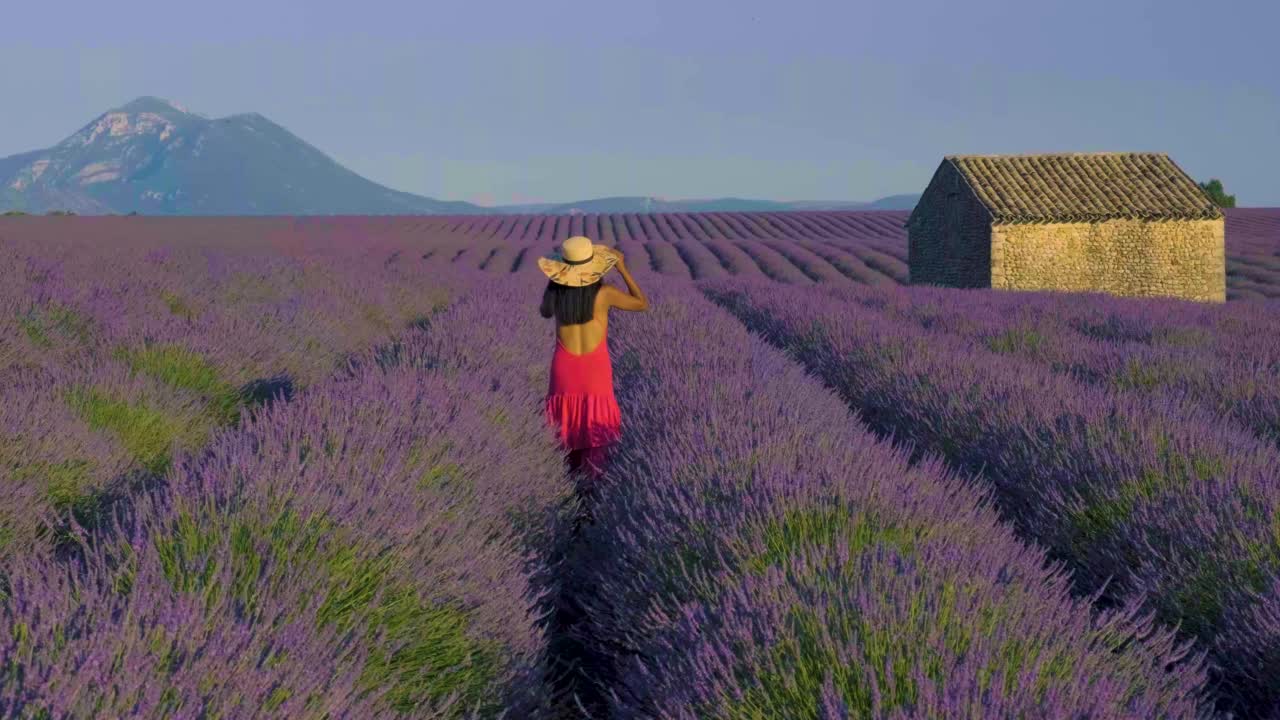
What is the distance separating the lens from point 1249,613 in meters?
2.84

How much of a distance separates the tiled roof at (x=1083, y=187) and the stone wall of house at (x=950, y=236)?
322 millimetres

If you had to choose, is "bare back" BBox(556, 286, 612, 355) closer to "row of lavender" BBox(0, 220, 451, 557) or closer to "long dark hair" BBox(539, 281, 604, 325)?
"long dark hair" BBox(539, 281, 604, 325)

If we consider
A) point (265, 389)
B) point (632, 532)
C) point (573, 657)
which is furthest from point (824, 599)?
point (265, 389)

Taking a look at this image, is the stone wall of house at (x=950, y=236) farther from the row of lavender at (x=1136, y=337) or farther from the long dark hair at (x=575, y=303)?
the long dark hair at (x=575, y=303)

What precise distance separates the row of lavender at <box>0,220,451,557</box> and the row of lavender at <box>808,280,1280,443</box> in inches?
190

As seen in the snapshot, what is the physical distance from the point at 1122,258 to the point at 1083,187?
1.72 meters

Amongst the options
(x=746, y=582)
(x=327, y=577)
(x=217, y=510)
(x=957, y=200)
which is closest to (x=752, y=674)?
(x=746, y=582)

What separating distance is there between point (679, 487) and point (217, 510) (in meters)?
1.30

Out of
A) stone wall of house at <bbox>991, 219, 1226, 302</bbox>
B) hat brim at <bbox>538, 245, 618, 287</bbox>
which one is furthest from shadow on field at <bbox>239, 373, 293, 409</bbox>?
stone wall of house at <bbox>991, 219, 1226, 302</bbox>

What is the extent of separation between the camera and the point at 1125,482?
12.5ft

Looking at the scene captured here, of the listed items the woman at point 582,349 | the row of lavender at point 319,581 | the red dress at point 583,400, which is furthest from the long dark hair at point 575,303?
the row of lavender at point 319,581

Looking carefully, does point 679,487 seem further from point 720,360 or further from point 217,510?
point 720,360

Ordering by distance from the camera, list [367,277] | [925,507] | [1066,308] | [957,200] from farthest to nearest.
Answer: [957,200] → [367,277] → [1066,308] → [925,507]

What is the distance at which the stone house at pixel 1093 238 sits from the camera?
60.2 feet
